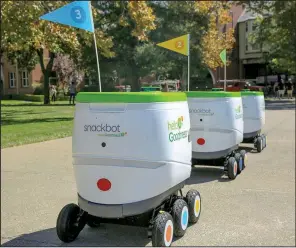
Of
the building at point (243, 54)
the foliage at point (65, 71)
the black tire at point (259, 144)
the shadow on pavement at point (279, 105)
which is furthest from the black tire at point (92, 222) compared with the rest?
the building at point (243, 54)

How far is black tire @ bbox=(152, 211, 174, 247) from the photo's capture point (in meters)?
3.93

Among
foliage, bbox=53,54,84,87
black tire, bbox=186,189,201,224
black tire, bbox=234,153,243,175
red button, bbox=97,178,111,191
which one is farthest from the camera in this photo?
foliage, bbox=53,54,84,87

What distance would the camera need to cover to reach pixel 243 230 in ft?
15.1

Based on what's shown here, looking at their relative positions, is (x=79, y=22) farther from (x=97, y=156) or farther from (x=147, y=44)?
(x=147, y=44)

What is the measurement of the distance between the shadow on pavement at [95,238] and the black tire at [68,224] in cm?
7

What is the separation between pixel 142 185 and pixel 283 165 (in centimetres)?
489

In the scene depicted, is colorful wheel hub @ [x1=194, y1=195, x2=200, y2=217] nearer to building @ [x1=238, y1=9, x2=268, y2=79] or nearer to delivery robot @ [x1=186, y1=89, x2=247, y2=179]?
delivery robot @ [x1=186, y1=89, x2=247, y2=179]

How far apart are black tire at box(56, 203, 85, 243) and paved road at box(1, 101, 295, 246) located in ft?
0.30

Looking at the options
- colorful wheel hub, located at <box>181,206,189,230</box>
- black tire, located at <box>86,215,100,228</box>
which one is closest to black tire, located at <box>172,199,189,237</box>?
colorful wheel hub, located at <box>181,206,189,230</box>

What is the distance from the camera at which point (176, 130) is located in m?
4.29

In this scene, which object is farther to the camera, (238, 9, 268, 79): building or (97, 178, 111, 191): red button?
(238, 9, 268, 79): building

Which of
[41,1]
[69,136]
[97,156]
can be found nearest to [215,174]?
[97,156]

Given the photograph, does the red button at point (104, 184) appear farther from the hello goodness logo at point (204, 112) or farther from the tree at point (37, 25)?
the tree at point (37, 25)

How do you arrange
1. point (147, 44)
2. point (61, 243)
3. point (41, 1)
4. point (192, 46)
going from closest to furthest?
point (61, 243) → point (41, 1) → point (147, 44) → point (192, 46)
